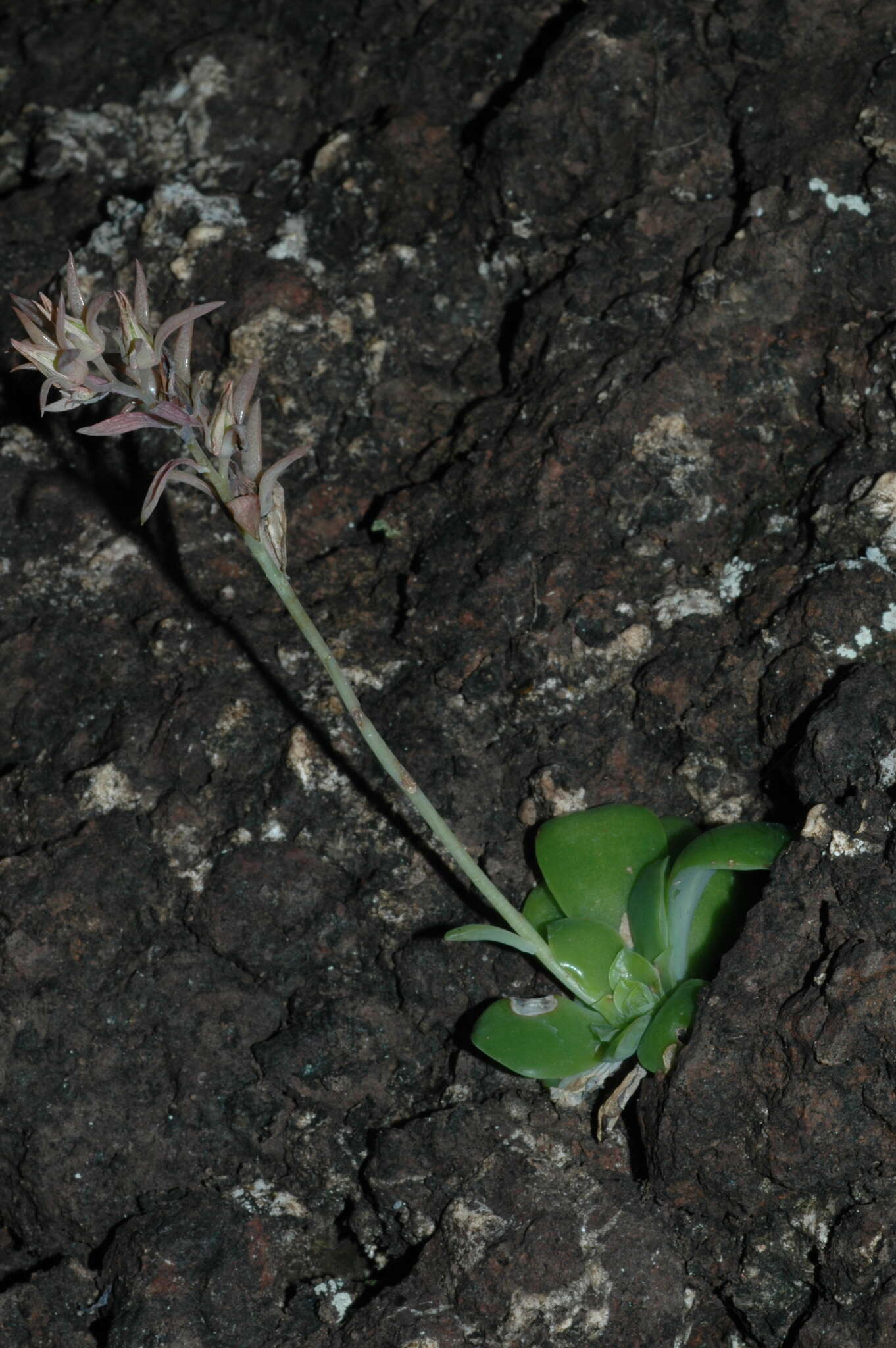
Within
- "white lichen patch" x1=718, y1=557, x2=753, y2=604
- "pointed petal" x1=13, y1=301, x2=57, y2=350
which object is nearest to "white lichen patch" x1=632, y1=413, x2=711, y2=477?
"white lichen patch" x1=718, y1=557, x2=753, y2=604

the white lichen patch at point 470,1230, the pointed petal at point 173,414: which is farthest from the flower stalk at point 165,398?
the white lichen patch at point 470,1230

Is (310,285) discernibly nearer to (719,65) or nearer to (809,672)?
(719,65)

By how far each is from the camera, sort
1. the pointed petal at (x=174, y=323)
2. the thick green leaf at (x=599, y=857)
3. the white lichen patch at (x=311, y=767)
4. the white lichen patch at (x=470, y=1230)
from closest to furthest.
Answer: the pointed petal at (x=174, y=323)
the white lichen patch at (x=470, y=1230)
the thick green leaf at (x=599, y=857)
the white lichen patch at (x=311, y=767)

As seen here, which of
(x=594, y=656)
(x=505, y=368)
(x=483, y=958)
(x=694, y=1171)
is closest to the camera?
(x=694, y=1171)

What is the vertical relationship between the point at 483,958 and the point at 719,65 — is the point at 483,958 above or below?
below

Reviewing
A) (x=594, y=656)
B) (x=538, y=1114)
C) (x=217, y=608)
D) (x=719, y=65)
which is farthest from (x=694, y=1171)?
(x=719, y=65)

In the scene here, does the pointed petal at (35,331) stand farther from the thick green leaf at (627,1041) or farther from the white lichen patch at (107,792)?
the thick green leaf at (627,1041)

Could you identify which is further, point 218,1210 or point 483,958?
point 483,958
